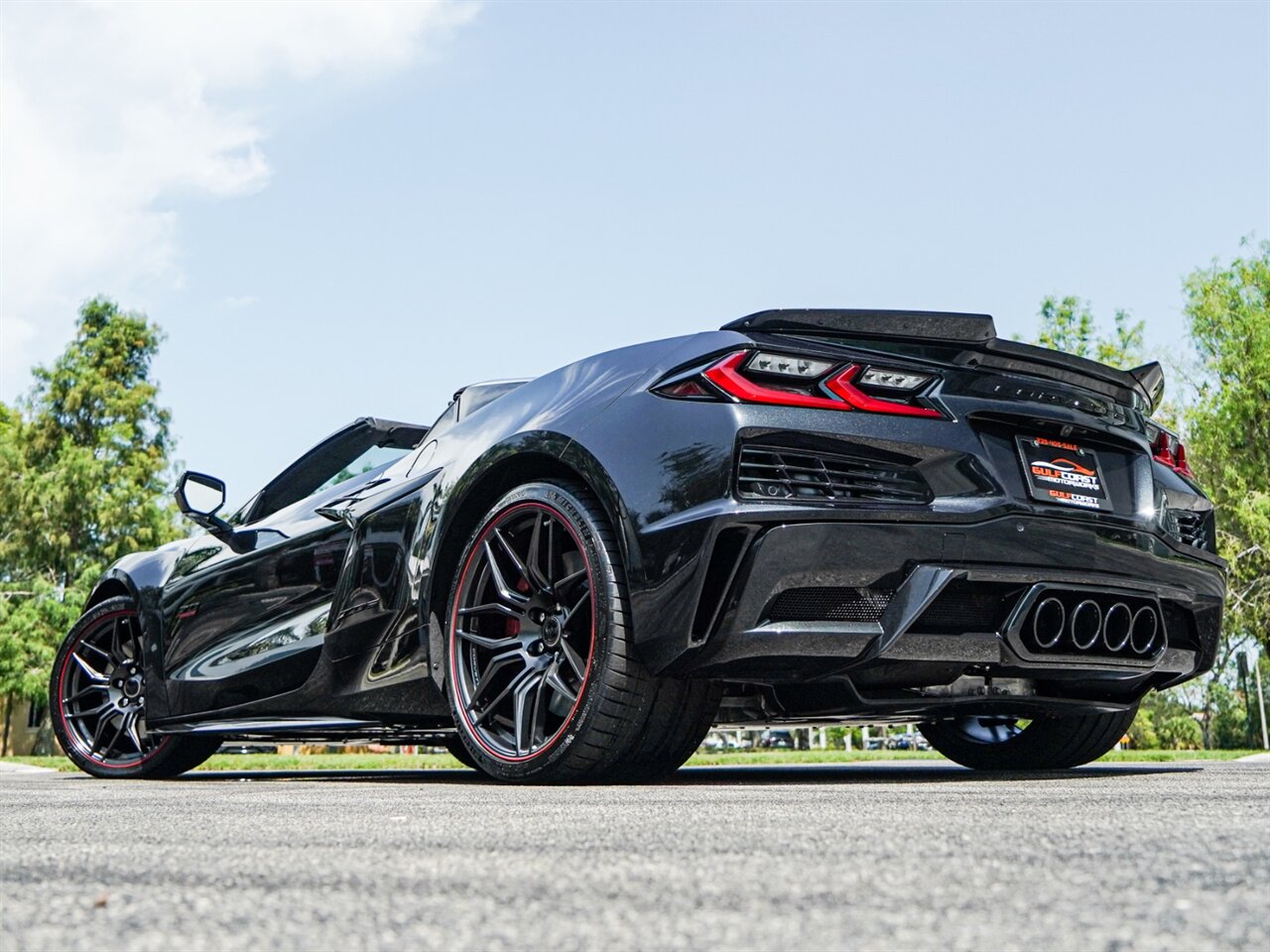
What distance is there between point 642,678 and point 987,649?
3.12 ft

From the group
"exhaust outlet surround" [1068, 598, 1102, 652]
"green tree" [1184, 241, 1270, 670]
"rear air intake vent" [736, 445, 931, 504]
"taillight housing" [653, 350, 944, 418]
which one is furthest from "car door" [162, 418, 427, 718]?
"green tree" [1184, 241, 1270, 670]

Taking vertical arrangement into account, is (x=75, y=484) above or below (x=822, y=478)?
above

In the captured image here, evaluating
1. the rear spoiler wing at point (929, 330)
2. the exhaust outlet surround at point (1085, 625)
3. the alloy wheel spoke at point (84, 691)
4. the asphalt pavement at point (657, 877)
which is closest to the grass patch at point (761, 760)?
the alloy wheel spoke at point (84, 691)

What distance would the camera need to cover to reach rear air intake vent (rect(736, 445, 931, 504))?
356 cm

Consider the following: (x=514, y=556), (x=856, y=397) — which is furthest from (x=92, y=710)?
(x=856, y=397)

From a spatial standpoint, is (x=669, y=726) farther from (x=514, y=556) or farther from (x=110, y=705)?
(x=110, y=705)

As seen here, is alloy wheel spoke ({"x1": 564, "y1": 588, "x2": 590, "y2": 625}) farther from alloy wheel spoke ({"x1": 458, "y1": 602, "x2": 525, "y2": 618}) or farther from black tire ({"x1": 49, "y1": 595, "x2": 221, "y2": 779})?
black tire ({"x1": 49, "y1": 595, "x2": 221, "y2": 779})

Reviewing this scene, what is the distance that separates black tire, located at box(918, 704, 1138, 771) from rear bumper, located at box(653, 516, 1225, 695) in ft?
4.22

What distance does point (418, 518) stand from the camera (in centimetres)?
466

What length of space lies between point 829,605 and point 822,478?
0.34 metres

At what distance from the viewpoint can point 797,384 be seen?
3.71m

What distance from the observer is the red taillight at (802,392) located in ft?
12.0

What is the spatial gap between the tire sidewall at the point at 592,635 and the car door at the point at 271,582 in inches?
38.2

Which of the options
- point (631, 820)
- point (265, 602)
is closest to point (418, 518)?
point (265, 602)
